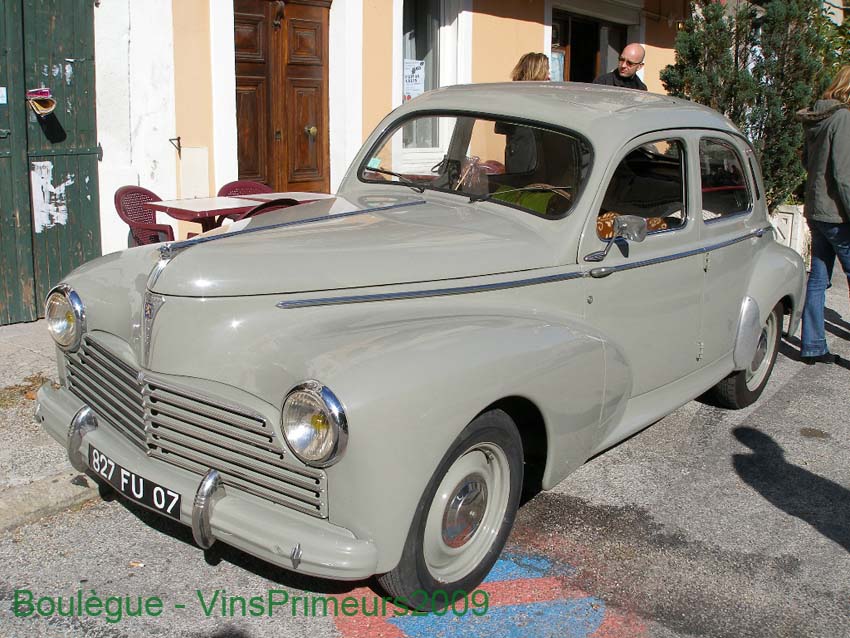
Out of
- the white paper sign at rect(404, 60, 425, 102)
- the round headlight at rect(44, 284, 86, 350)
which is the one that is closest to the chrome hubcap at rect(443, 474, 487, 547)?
the round headlight at rect(44, 284, 86, 350)

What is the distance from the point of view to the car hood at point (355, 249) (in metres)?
3.19

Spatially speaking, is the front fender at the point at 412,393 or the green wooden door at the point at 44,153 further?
the green wooden door at the point at 44,153

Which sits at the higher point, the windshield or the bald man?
the bald man

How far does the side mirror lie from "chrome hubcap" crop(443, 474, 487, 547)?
3.73 feet

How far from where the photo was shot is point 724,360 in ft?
16.1

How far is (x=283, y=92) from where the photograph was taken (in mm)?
7805

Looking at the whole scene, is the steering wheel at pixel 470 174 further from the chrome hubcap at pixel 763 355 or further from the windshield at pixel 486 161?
the chrome hubcap at pixel 763 355

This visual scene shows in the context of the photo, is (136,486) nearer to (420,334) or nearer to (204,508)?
(204,508)

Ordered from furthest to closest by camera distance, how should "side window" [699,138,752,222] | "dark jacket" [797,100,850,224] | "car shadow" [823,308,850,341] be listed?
"car shadow" [823,308,850,341] < "dark jacket" [797,100,850,224] < "side window" [699,138,752,222]

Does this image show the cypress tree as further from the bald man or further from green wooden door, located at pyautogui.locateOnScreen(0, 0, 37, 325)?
green wooden door, located at pyautogui.locateOnScreen(0, 0, 37, 325)

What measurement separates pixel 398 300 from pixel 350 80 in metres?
5.09

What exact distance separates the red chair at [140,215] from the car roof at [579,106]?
2.10 m

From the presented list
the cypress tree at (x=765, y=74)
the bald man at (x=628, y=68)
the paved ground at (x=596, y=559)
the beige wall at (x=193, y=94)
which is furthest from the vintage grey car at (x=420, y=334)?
the cypress tree at (x=765, y=74)

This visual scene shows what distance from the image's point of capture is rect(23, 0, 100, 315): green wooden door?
6.12 meters
